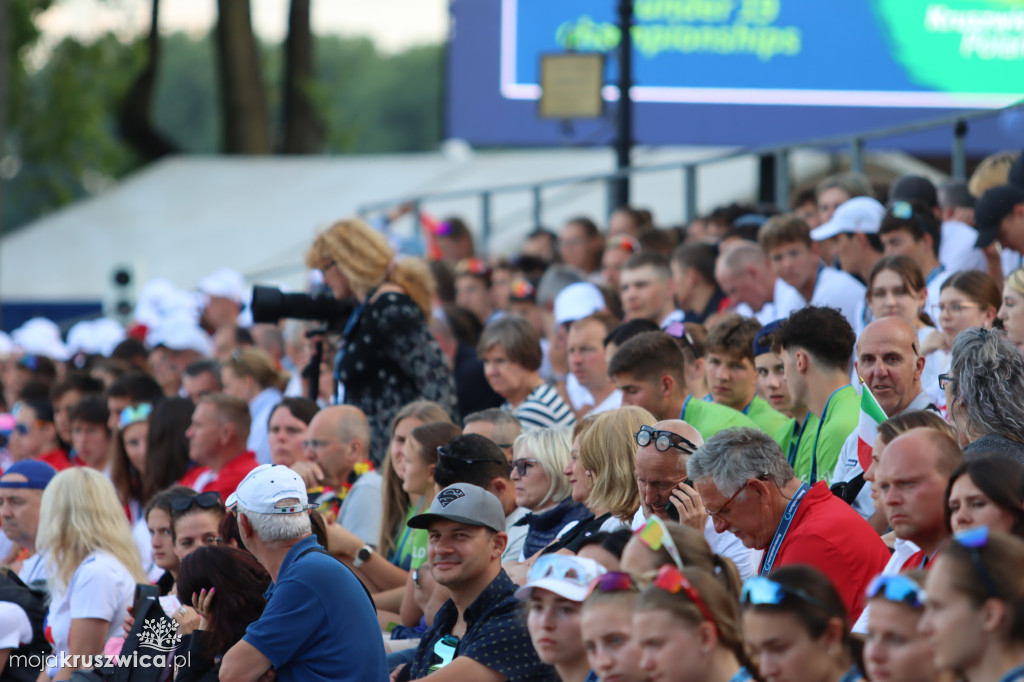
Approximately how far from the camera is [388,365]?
21.1 feet

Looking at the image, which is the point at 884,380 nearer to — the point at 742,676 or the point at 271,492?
the point at 742,676

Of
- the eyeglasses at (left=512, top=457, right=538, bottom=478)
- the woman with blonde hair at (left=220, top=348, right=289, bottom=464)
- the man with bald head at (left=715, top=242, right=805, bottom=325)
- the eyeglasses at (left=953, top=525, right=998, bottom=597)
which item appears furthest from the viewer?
the woman with blonde hair at (left=220, top=348, right=289, bottom=464)

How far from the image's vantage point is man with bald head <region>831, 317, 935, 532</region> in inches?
179

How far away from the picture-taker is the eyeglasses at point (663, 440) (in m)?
4.30

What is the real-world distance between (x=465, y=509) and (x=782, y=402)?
1.72 m

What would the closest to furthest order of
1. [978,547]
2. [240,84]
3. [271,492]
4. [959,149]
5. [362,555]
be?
[978,547] → [271,492] → [362,555] → [959,149] → [240,84]

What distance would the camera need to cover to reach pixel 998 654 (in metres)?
2.51

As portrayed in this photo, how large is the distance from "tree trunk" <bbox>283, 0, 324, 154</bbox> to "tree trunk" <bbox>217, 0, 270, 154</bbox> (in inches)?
29.4

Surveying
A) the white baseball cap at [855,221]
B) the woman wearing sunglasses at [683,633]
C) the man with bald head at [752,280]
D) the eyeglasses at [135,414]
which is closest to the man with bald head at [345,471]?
the eyeglasses at [135,414]

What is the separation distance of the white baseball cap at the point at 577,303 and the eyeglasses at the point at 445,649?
3.23 m

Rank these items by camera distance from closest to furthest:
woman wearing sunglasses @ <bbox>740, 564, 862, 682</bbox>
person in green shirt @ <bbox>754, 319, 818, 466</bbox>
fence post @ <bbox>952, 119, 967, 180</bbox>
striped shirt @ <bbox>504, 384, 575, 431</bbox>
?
1. woman wearing sunglasses @ <bbox>740, 564, 862, 682</bbox>
2. person in green shirt @ <bbox>754, 319, 818, 466</bbox>
3. striped shirt @ <bbox>504, 384, 575, 431</bbox>
4. fence post @ <bbox>952, 119, 967, 180</bbox>

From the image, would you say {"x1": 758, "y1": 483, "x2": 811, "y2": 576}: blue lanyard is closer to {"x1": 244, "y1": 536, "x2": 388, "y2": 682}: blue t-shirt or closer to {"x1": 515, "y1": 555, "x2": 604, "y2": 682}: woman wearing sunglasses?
{"x1": 515, "y1": 555, "x2": 604, "y2": 682}: woman wearing sunglasses

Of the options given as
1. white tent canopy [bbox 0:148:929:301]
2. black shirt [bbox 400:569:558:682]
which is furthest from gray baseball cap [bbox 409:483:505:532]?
white tent canopy [bbox 0:148:929:301]

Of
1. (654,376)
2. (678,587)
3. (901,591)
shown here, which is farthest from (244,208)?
(901,591)
